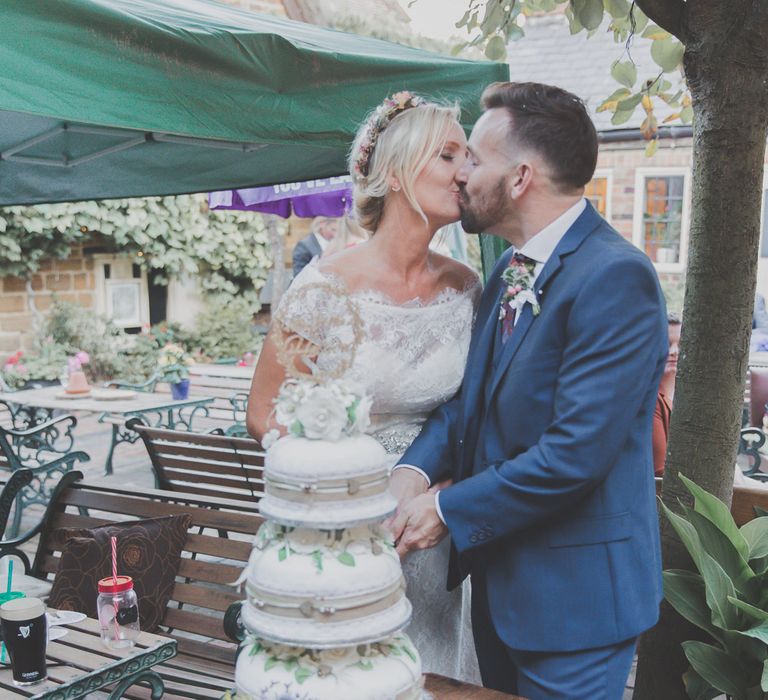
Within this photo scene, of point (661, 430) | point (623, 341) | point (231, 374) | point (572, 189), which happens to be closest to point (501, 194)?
point (572, 189)

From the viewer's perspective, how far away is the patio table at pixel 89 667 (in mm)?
2141

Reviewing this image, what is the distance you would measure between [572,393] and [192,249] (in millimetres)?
12386

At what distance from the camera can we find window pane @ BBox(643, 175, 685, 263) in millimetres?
15547

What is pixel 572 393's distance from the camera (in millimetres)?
1808

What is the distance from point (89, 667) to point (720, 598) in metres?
1.90

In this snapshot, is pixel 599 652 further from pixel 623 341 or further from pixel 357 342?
pixel 357 342

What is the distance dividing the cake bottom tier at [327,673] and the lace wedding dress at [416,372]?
929 millimetres

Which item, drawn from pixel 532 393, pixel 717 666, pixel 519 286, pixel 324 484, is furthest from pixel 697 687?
pixel 324 484

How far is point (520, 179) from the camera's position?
2012 mm

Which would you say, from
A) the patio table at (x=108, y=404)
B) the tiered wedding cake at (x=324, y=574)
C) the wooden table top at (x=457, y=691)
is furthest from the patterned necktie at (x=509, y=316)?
the patio table at (x=108, y=404)

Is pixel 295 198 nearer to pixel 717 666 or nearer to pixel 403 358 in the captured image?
pixel 403 358

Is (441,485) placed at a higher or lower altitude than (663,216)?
lower

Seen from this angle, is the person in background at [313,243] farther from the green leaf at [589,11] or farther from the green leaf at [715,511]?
the green leaf at [715,511]

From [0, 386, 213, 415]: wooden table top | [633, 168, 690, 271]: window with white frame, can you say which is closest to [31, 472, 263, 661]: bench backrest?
[0, 386, 213, 415]: wooden table top
